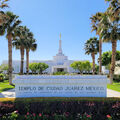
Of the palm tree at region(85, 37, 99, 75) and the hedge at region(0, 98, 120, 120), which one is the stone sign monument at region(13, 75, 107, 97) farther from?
the palm tree at region(85, 37, 99, 75)

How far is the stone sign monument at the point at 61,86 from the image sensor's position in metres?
6.28

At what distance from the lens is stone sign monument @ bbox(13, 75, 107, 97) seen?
20.6 ft

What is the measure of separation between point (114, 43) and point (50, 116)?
16105 mm

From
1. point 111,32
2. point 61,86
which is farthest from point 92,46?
point 61,86

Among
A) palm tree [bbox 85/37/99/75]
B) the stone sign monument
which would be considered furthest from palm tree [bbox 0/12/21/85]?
palm tree [bbox 85/37/99/75]

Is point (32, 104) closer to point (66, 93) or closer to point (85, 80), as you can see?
point (66, 93)

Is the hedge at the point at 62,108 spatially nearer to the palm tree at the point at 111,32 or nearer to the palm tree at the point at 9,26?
the palm tree at the point at 9,26

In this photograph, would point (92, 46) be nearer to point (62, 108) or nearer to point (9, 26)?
point (9, 26)

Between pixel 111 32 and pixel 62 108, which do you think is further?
pixel 111 32

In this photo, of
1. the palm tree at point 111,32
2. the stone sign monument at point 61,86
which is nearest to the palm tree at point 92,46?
the palm tree at point 111,32

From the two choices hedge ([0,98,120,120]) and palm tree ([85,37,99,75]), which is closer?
hedge ([0,98,120,120])

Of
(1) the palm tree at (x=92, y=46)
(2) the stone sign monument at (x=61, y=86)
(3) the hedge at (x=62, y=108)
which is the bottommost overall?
(3) the hedge at (x=62, y=108)

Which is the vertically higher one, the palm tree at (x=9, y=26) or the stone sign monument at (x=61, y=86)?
the palm tree at (x=9, y=26)

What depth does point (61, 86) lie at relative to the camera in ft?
21.0
